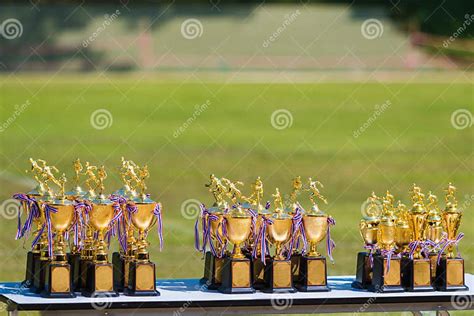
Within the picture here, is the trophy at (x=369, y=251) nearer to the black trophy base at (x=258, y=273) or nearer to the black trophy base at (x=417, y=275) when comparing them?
the black trophy base at (x=417, y=275)

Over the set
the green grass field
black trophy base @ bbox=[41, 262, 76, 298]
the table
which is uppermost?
the green grass field

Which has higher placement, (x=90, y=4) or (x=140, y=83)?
(x=90, y=4)

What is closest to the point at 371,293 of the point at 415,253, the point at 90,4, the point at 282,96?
the point at 415,253

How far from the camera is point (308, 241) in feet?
22.3

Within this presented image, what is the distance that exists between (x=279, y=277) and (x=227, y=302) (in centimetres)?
31

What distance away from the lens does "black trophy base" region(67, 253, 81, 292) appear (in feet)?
21.3

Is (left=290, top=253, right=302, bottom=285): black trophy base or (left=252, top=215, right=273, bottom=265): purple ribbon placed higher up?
(left=252, top=215, right=273, bottom=265): purple ribbon

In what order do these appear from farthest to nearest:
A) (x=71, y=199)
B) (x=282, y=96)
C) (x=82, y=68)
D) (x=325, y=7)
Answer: (x=325, y=7) < (x=82, y=68) < (x=282, y=96) < (x=71, y=199)

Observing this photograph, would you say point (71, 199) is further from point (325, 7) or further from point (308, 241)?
point (325, 7)

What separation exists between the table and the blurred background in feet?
15.3

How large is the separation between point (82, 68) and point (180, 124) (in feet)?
21.5

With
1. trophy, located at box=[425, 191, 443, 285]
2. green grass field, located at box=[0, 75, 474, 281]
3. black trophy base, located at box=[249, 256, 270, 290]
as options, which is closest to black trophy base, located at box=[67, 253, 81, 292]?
black trophy base, located at box=[249, 256, 270, 290]

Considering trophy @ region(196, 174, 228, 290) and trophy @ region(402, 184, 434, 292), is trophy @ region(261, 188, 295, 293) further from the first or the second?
trophy @ region(402, 184, 434, 292)

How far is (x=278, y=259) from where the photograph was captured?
6656 millimetres
